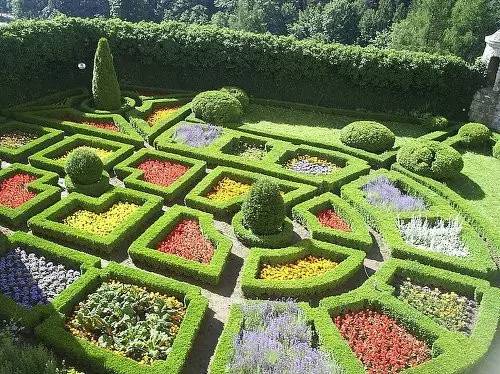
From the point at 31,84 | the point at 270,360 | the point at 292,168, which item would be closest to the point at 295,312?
the point at 270,360

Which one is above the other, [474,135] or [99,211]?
[474,135]

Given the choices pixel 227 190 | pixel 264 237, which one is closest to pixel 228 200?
pixel 227 190

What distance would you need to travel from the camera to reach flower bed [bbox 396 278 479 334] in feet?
41.1

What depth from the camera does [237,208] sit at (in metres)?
17.1

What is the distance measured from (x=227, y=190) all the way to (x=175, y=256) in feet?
15.6

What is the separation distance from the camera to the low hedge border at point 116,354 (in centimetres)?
1066

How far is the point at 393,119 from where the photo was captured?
26891mm

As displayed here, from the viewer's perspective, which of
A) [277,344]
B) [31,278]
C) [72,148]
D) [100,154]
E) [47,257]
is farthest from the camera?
[72,148]

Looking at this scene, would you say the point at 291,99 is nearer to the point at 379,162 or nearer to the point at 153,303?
the point at 379,162

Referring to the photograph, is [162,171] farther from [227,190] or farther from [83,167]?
[83,167]

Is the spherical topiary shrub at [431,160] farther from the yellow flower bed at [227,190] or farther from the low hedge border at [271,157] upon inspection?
the yellow flower bed at [227,190]

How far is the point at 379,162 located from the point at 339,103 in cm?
794

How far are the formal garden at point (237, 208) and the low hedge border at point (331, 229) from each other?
81mm

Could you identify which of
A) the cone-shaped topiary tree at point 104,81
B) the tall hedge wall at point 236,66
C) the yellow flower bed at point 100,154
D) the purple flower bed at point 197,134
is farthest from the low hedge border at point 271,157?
the tall hedge wall at point 236,66
